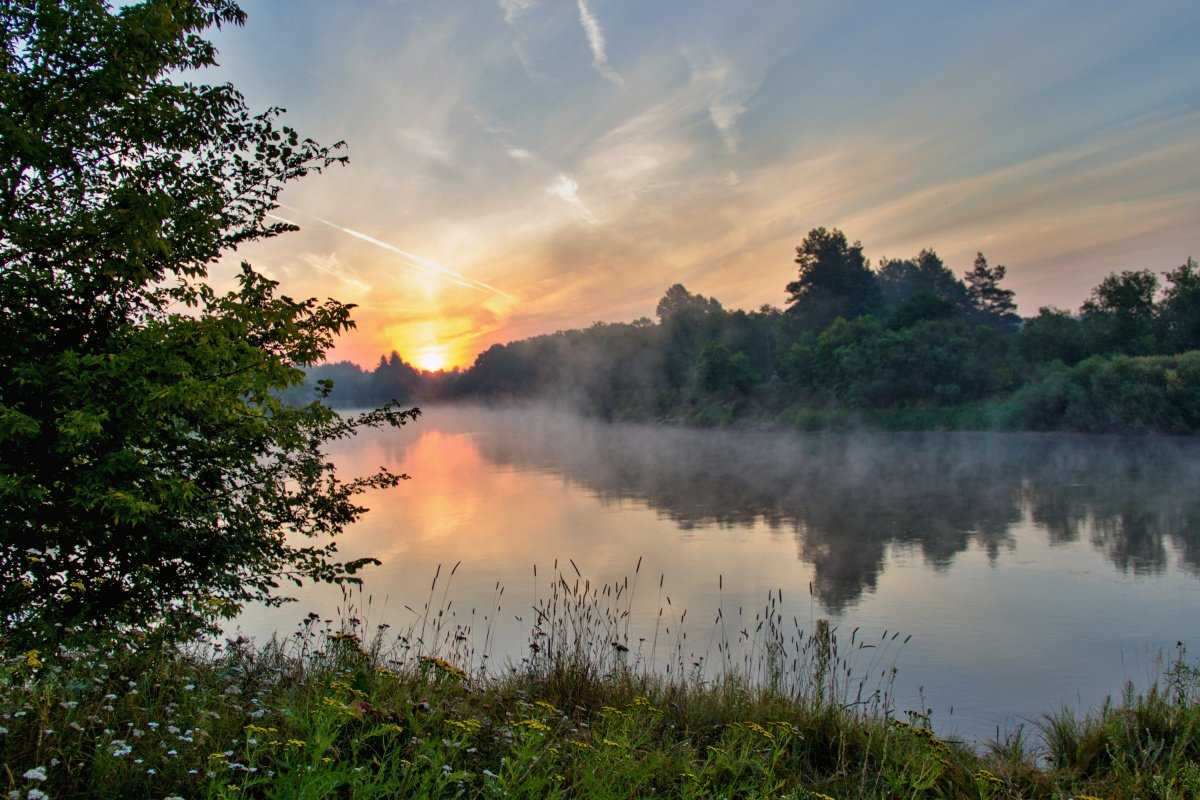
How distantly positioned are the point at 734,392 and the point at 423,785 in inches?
2628

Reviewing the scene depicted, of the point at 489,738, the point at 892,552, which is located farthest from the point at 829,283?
the point at 489,738

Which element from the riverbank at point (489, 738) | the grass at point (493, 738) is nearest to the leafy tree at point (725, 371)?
the grass at point (493, 738)

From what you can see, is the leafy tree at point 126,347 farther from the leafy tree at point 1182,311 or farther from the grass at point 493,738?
the leafy tree at point 1182,311

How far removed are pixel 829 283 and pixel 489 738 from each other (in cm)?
7801

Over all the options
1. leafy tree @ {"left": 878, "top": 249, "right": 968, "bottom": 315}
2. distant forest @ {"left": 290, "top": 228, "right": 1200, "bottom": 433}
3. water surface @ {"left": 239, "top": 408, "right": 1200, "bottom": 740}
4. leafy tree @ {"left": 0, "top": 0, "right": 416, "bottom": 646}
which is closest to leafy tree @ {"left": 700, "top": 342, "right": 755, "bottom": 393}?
distant forest @ {"left": 290, "top": 228, "right": 1200, "bottom": 433}

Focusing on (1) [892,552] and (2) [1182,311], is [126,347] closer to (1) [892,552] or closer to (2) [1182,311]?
(1) [892,552]

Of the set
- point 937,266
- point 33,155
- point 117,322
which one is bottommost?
point 117,322

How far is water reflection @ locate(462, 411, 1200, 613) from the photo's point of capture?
16.2 meters

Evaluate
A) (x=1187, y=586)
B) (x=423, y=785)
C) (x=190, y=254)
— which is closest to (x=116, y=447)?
(x=190, y=254)

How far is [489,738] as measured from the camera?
15.1 ft

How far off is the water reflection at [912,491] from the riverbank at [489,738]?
6378mm

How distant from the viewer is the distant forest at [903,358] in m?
41.5

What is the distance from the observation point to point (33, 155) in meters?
4.49

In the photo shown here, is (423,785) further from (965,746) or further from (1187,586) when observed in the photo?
(1187,586)
